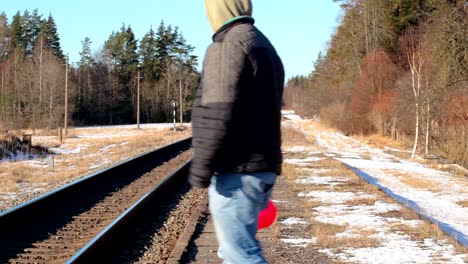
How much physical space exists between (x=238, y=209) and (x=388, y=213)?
5714mm

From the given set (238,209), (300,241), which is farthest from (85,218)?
(238,209)

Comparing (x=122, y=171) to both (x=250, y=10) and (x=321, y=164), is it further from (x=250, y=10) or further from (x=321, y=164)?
(x=250, y=10)

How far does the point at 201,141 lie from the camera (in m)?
2.67

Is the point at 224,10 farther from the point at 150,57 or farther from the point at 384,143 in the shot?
the point at 150,57

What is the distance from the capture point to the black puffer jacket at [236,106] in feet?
8.67

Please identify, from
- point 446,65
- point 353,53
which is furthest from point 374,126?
point 446,65

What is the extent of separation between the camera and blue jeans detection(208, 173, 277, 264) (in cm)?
277

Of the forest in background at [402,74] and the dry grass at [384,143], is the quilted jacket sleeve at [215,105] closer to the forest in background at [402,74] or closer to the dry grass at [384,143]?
the forest in background at [402,74]

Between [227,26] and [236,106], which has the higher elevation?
[227,26]

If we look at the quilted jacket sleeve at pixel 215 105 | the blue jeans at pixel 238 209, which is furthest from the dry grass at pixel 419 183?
the quilted jacket sleeve at pixel 215 105

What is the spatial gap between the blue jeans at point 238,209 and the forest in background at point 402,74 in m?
17.2

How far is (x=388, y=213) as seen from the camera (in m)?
8.01

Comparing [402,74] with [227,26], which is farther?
[402,74]

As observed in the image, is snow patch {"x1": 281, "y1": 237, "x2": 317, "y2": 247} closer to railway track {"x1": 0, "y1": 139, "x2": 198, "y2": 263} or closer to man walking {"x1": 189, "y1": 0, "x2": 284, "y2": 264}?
railway track {"x1": 0, "y1": 139, "x2": 198, "y2": 263}
